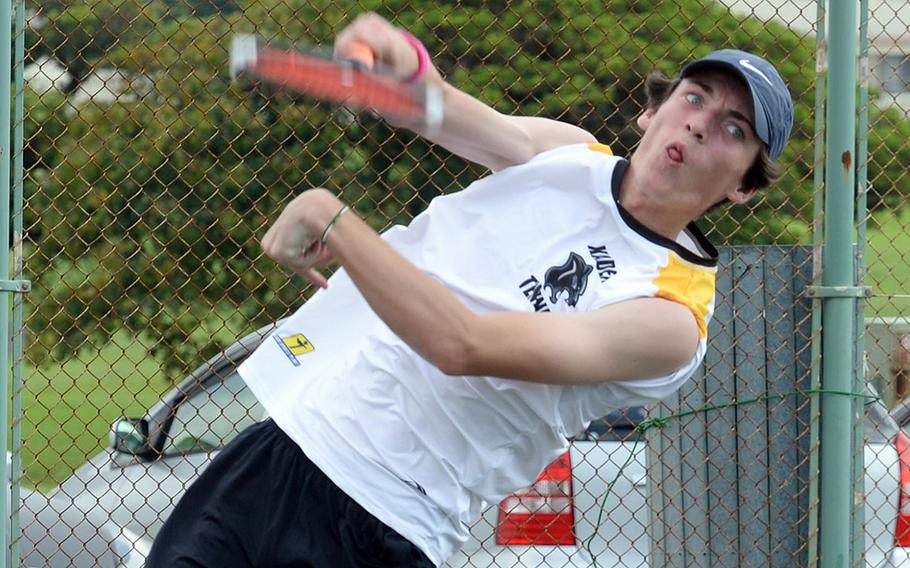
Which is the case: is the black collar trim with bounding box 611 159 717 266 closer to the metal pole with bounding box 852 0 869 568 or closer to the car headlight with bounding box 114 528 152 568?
the metal pole with bounding box 852 0 869 568

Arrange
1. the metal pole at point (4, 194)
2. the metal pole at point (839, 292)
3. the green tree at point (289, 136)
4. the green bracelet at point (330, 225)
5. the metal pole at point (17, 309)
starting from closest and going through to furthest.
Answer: the green bracelet at point (330, 225), the metal pole at point (4, 194), the metal pole at point (17, 309), the metal pole at point (839, 292), the green tree at point (289, 136)

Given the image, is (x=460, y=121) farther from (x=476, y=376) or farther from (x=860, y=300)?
(x=860, y=300)

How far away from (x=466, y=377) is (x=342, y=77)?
2.04 ft

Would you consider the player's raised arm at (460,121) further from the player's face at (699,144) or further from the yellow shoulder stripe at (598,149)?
the player's face at (699,144)

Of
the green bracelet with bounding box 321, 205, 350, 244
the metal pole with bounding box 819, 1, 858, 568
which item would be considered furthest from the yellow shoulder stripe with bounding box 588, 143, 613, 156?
the metal pole with bounding box 819, 1, 858, 568

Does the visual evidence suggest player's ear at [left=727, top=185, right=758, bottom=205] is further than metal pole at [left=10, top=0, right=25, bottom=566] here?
No

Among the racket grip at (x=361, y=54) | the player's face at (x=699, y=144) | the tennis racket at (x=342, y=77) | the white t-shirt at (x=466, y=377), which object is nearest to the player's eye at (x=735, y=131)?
the player's face at (x=699, y=144)

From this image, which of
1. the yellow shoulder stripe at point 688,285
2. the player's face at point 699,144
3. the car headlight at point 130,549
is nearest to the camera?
the yellow shoulder stripe at point 688,285

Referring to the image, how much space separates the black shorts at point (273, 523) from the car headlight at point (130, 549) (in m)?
2.09

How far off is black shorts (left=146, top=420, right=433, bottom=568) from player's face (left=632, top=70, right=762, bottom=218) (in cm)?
88

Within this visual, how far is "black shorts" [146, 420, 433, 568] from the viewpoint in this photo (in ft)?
8.23

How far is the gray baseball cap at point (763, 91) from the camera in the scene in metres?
2.61

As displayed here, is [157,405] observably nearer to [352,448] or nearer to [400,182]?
[400,182]

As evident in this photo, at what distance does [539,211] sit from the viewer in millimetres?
2547
